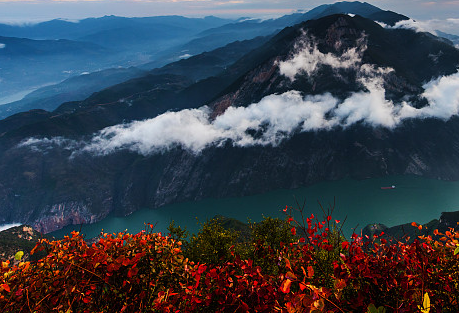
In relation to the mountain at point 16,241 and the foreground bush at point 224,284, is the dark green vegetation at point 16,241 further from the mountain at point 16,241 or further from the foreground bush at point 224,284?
the foreground bush at point 224,284

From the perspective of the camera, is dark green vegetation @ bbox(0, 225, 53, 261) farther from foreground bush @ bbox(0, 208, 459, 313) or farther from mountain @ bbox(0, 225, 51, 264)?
foreground bush @ bbox(0, 208, 459, 313)

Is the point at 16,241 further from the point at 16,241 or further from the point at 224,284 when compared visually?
the point at 224,284

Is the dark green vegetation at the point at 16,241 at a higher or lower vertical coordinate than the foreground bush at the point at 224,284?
lower

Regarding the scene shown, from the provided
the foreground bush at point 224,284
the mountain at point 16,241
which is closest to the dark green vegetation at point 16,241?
the mountain at point 16,241

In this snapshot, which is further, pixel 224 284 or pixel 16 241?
pixel 16 241

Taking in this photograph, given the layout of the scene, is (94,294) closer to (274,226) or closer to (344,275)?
(344,275)

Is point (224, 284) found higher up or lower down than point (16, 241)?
higher up

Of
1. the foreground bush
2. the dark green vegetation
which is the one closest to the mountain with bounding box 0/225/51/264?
the dark green vegetation

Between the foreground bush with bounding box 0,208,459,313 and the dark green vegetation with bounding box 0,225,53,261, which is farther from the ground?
the foreground bush with bounding box 0,208,459,313

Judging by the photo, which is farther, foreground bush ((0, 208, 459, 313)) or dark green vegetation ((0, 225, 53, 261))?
dark green vegetation ((0, 225, 53, 261))

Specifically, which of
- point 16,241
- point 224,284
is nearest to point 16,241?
point 16,241

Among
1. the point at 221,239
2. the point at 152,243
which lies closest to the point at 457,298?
the point at 152,243
